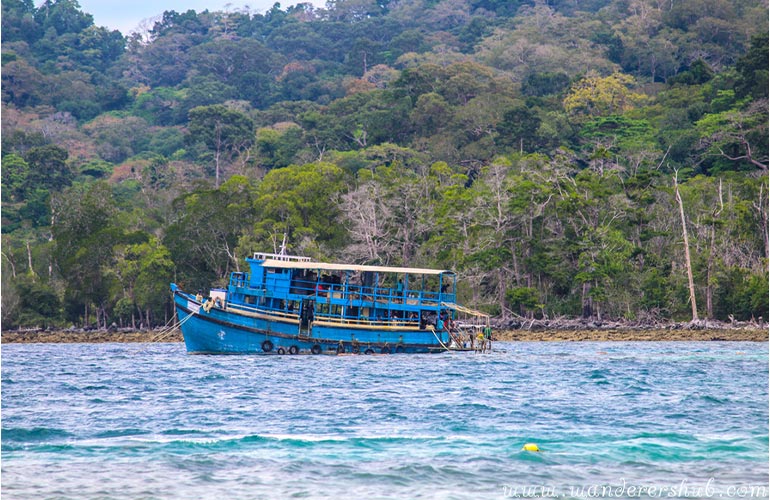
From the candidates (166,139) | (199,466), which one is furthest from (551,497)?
(166,139)

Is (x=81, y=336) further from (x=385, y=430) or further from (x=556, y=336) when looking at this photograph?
(x=385, y=430)

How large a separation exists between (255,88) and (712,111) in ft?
277

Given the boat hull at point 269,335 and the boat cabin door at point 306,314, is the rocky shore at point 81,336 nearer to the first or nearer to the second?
the boat hull at point 269,335

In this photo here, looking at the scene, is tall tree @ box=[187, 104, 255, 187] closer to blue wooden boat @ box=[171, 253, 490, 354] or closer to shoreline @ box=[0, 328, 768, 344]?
shoreline @ box=[0, 328, 768, 344]

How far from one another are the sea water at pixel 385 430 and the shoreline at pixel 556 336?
17514 mm

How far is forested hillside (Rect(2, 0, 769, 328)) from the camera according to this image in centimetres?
7081

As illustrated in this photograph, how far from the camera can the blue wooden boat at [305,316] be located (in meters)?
45.8

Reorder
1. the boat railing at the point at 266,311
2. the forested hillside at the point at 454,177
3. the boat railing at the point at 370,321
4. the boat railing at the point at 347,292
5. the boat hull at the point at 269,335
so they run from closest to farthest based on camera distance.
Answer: the boat hull at the point at 269,335 → the boat railing at the point at 266,311 → the boat railing at the point at 370,321 → the boat railing at the point at 347,292 → the forested hillside at the point at 454,177

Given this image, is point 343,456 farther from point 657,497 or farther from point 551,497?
point 657,497

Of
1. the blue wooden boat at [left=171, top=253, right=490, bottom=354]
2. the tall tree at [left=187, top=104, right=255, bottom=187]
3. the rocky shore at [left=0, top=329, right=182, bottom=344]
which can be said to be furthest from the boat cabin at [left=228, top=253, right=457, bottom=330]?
the tall tree at [left=187, top=104, right=255, bottom=187]

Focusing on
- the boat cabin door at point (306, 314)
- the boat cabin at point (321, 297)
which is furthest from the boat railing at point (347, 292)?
the boat cabin door at point (306, 314)

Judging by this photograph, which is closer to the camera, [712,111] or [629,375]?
[629,375]

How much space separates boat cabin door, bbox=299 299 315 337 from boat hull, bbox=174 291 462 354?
0.12m

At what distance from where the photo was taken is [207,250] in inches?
2985
